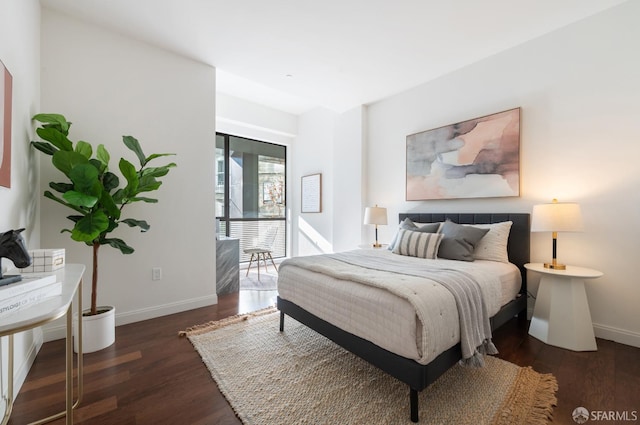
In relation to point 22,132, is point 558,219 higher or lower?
lower

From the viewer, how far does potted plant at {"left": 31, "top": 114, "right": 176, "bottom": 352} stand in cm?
182

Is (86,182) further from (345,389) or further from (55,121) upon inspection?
(345,389)

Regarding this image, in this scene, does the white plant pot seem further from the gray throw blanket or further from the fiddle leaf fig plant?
the gray throw blanket

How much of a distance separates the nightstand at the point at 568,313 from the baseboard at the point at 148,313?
→ 3.28 m

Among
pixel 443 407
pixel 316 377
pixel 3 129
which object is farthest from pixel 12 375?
pixel 443 407

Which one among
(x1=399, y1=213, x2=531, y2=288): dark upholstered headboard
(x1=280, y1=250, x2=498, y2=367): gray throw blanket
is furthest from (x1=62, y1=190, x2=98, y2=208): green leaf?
(x1=399, y1=213, x2=531, y2=288): dark upholstered headboard

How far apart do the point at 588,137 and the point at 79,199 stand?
4.01m

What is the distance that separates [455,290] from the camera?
→ 64.3 inches

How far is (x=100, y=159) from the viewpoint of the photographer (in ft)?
7.16

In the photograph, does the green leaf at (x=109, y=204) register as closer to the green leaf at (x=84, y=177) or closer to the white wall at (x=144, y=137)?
the green leaf at (x=84, y=177)

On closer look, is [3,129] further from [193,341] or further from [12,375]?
[193,341]

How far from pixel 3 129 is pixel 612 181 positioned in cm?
425

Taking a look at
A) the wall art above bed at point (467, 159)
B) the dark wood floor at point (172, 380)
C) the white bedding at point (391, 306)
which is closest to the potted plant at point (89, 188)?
the dark wood floor at point (172, 380)

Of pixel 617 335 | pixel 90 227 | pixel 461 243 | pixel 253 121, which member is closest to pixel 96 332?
pixel 90 227
